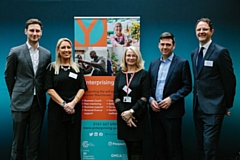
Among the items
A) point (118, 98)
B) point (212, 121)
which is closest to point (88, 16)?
point (118, 98)

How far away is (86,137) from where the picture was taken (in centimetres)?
397

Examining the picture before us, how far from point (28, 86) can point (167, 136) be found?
1.85 metres

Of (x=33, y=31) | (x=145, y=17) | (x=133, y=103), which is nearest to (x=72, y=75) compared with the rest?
(x=33, y=31)

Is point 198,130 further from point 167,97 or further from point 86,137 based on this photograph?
point 86,137

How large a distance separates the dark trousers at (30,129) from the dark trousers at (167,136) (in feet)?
4.92

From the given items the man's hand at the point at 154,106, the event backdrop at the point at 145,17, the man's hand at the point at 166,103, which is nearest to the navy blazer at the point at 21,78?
the event backdrop at the point at 145,17

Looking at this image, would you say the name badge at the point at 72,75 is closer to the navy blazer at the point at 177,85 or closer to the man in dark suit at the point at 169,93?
the man in dark suit at the point at 169,93

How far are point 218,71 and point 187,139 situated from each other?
146 cm

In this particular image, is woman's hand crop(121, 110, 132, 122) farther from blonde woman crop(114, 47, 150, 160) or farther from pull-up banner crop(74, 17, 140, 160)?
pull-up banner crop(74, 17, 140, 160)

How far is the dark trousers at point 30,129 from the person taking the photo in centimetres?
343

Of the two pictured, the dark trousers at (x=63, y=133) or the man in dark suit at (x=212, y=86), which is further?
the dark trousers at (x=63, y=133)

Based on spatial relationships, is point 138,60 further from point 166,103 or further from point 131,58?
point 166,103

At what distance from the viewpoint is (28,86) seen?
3414mm

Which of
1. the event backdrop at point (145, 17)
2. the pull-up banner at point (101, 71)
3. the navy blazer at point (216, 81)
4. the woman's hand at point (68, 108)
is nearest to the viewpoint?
the navy blazer at point (216, 81)
